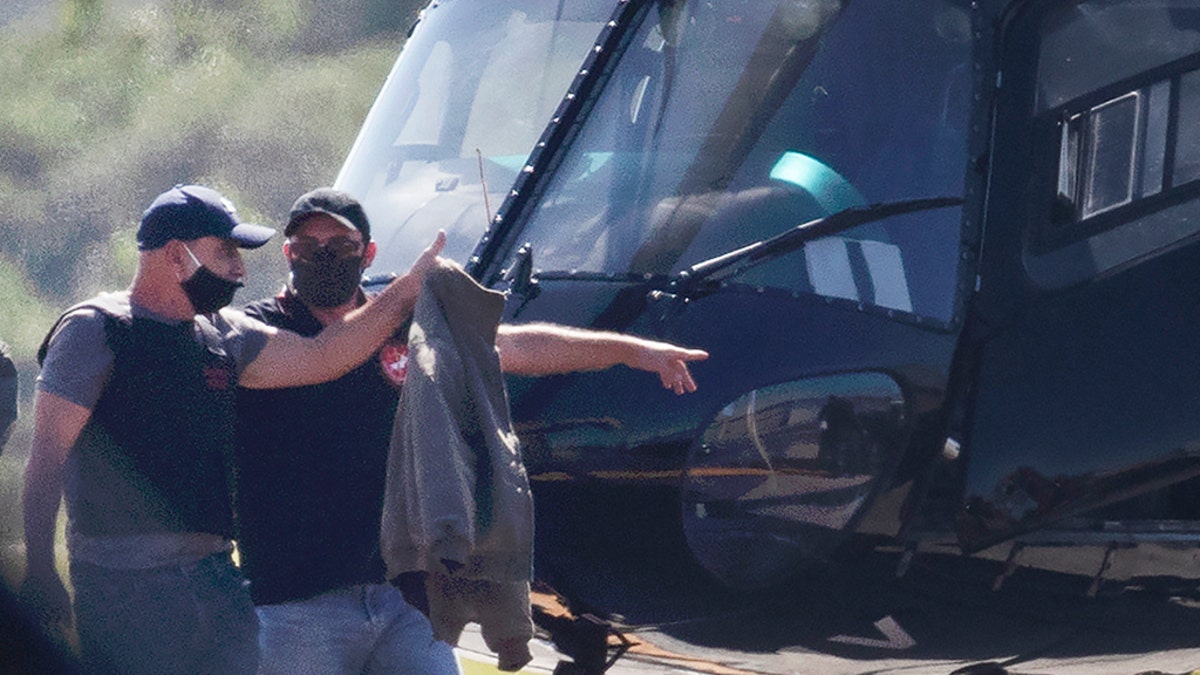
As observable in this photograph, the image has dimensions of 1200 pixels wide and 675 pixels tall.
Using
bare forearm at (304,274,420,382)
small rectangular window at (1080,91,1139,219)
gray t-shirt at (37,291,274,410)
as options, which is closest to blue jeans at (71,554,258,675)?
gray t-shirt at (37,291,274,410)

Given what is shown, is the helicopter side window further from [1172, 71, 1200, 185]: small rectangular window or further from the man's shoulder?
the man's shoulder

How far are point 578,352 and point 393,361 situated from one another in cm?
41

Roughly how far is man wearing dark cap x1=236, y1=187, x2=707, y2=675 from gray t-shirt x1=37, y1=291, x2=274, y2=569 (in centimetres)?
16

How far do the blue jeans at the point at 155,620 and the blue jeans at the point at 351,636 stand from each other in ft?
0.43

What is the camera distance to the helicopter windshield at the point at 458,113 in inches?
191

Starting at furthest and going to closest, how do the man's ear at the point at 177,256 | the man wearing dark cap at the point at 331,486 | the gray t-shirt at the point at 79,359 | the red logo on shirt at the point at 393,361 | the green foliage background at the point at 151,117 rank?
the green foliage background at the point at 151,117, the red logo on shirt at the point at 393,361, the man wearing dark cap at the point at 331,486, the man's ear at the point at 177,256, the gray t-shirt at the point at 79,359

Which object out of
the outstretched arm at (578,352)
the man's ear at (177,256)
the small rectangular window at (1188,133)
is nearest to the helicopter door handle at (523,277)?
the outstretched arm at (578,352)

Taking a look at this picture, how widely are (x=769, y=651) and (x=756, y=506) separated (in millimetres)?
383

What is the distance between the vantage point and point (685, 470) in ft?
11.8

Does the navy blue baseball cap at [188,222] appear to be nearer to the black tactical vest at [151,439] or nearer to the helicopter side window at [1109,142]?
the black tactical vest at [151,439]

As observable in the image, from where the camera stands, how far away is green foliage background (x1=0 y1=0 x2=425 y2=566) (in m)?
11.4

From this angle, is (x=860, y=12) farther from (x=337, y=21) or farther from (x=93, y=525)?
(x=337, y=21)

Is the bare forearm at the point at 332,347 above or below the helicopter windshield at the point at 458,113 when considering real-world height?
below

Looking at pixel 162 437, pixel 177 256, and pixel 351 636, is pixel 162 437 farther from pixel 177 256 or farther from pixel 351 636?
pixel 351 636
